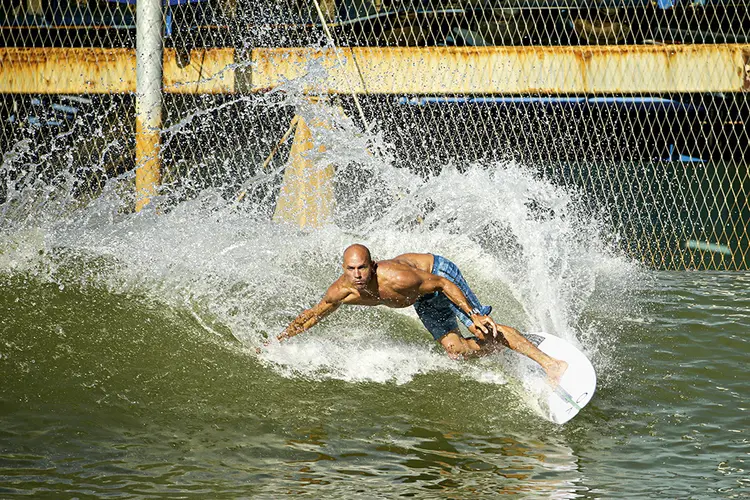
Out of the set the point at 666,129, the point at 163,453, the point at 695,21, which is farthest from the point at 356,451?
the point at 666,129

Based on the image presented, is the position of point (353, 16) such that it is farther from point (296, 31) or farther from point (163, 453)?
point (163, 453)

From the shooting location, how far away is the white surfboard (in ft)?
20.0

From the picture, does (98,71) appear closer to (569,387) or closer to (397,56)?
(397,56)

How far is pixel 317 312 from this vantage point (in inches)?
265

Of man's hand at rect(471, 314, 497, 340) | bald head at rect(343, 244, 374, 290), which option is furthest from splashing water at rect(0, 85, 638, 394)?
bald head at rect(343, 244, 374, 290)

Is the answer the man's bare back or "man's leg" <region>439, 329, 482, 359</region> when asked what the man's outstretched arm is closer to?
the man's bare back

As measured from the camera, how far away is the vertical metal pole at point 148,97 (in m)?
9.66

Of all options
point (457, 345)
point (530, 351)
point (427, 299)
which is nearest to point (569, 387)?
point (530, 351)

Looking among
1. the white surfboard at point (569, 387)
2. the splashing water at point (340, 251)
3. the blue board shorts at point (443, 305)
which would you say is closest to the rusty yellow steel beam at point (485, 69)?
the splashing water at point (340, 251)

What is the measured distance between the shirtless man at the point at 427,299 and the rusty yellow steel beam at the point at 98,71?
4.30 meters

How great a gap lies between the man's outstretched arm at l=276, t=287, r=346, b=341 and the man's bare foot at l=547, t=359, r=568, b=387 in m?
1.50

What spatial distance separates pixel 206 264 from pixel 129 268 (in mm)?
751

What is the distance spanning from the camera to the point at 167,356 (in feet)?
23.1

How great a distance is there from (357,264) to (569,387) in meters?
1.60
